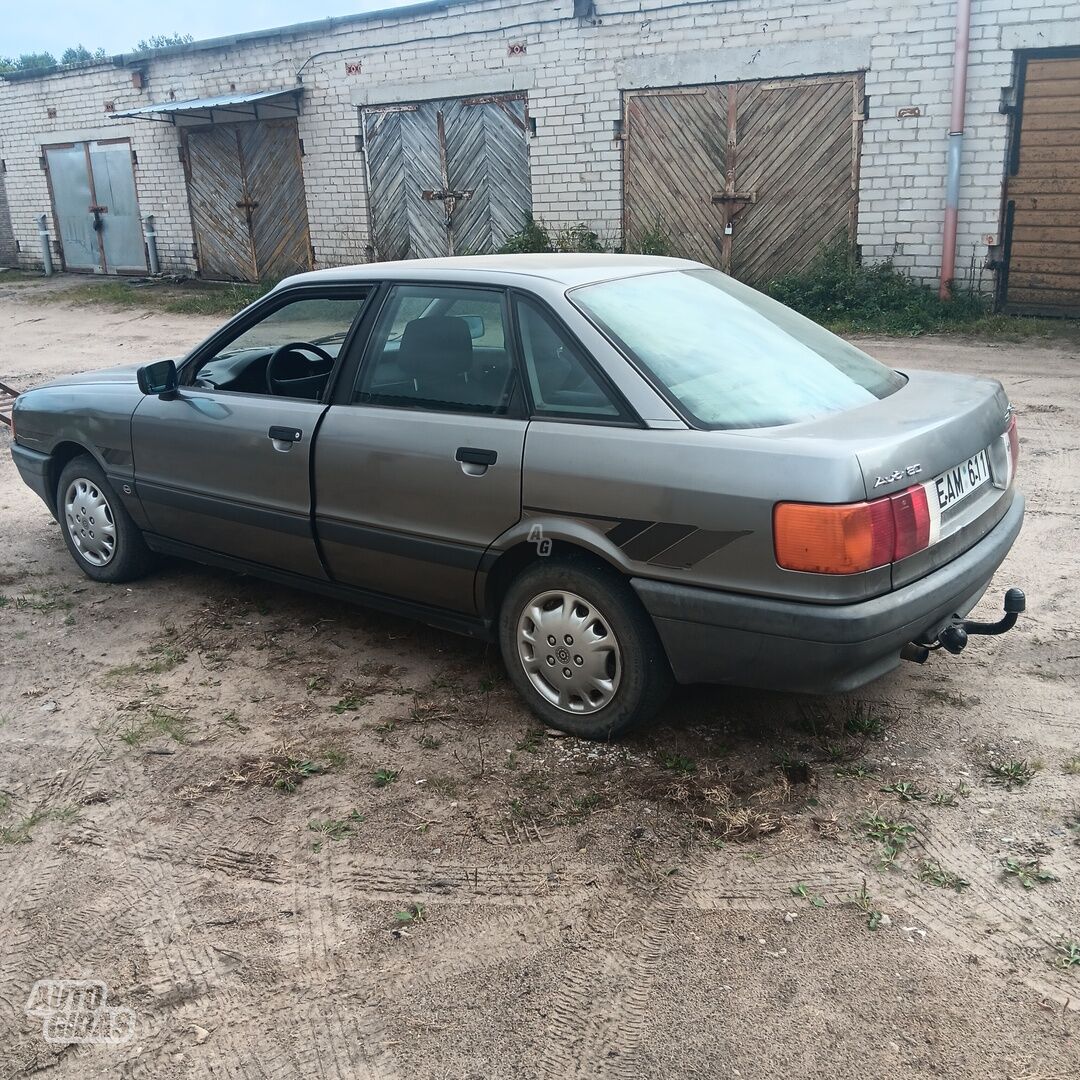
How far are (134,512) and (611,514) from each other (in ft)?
9.04

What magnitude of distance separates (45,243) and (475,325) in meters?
21.0

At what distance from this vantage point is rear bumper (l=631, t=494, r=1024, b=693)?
10.2 ft

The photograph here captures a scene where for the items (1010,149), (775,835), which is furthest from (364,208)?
(775,835)

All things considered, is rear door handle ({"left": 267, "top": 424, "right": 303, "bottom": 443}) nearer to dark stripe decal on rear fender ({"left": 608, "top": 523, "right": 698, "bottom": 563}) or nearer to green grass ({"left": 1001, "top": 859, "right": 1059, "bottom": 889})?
dark stripe decal on rear fender ({"left": 608, "top": 523, "right": 698, "bottom": 563})

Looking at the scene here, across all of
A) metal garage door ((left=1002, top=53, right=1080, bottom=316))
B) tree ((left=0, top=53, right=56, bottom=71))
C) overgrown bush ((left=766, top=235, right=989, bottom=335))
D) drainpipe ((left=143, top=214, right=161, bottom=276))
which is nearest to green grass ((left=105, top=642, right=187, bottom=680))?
overgrown bush ((left=766, top=235, right=989, bottom=335))

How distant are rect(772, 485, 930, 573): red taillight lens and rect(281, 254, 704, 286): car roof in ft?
4.06

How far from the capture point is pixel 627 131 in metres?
14.0

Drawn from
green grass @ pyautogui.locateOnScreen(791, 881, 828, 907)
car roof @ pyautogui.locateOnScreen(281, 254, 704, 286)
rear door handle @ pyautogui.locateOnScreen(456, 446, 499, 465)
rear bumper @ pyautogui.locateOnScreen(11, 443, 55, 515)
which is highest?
car roof @ pyautogui.locateOnScreen(281, 254, 704, 286)

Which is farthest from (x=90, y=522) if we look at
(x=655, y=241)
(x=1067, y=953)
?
(x=655, y=241)

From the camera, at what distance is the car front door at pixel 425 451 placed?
3.77m

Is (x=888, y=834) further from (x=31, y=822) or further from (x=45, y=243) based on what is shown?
(x=45, y=243)

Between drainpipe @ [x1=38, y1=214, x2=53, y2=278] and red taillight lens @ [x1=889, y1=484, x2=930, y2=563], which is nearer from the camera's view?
red taillight lens @ [x1=889, y1=484, x2=930, y2=563]

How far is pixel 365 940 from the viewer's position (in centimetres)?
285

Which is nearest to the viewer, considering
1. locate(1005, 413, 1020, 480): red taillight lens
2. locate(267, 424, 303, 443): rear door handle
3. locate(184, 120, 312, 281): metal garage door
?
locate(1005, 413, 1020, 480): red taillight lens
